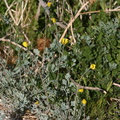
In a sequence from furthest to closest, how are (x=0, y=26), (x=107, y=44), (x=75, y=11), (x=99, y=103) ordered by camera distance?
(x=0, y=26) < (x=75, y=11) < (x=107, y=44) < (x=99, y=103)

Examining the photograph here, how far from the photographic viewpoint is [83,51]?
2.93 metres

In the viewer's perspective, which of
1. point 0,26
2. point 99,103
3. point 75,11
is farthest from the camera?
point 0,26

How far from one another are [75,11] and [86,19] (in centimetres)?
19

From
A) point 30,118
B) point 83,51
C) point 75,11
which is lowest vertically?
point 30,118

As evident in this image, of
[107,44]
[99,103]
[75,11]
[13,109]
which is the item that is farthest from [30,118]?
[75,11]

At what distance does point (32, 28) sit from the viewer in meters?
3.54

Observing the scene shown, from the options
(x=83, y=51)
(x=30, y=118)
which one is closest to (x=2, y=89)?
(x=30, y=118)

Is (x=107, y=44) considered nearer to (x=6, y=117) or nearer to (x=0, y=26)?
(x=6, y=117)

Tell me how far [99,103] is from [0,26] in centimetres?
157

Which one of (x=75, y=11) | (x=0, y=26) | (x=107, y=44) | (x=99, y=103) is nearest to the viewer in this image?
(x=99, y=103)

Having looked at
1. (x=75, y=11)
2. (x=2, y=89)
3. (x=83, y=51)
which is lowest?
(x=2, y=89)

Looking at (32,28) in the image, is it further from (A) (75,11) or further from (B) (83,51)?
(B) (83,51)

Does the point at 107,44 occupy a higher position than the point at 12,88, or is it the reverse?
the point at 107,44

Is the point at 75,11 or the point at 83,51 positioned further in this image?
the point at 75,11
